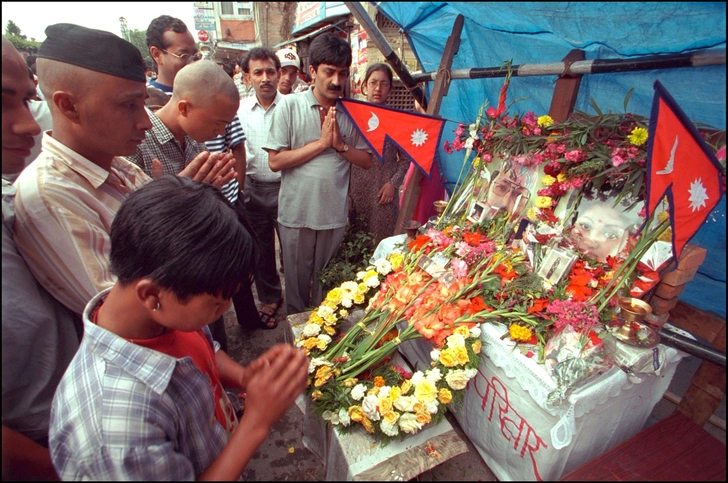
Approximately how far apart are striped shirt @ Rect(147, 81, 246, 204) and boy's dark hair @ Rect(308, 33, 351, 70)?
862mm

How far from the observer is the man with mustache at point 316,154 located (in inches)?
104

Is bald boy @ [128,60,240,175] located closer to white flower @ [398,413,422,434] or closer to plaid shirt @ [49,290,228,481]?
plaid shirt @ [49,290,228,481]

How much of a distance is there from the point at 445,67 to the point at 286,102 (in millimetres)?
1485

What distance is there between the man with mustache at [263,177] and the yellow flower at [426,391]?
2142mm

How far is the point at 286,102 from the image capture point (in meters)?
2.69

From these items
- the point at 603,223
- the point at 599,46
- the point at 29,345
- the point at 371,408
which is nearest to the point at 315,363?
the point at 371,408

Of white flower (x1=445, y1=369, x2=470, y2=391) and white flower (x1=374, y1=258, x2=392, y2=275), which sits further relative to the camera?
white flower (x1=374, y1=258, x2=392, y2=275)

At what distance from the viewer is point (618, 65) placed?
2006 millimetres

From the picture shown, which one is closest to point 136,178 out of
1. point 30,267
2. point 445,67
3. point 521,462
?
point 30,267

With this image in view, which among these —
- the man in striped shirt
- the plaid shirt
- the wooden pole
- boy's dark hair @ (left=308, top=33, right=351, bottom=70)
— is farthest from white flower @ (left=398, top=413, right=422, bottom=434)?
the wooden pole

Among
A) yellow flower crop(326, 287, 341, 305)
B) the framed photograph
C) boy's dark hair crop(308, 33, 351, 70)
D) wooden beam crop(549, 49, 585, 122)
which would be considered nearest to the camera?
the framed photograph

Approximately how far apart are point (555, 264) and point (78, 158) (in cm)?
230

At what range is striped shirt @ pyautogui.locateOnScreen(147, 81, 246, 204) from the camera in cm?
262

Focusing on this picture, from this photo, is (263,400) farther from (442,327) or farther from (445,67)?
(445,67)
